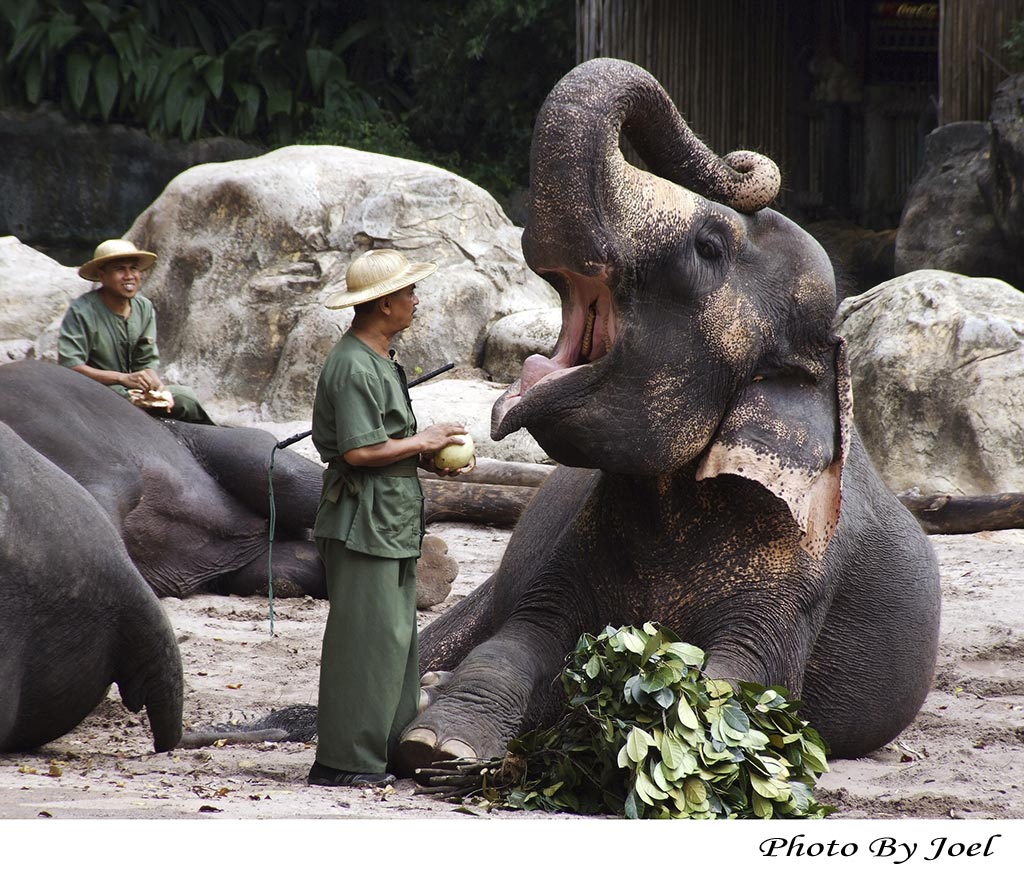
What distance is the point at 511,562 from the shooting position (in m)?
4.76

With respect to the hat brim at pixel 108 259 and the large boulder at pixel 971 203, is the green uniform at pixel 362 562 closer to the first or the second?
the hat brim at pixel 108 259

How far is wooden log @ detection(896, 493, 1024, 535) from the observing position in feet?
26.6

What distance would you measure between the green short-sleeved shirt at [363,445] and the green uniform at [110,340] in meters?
4.14

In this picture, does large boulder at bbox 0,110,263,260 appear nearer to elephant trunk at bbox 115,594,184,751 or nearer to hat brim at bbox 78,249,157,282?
hat brim at bbox 78,249,157,282

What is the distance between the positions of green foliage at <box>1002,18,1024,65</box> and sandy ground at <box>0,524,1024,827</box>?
5437 millimetres

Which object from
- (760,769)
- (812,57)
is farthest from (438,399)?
(812,57)

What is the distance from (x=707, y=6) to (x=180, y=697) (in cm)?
1107

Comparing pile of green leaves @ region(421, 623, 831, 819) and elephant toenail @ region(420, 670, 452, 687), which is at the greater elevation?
pile of green leaves @ region(421, 623, 831, 819)

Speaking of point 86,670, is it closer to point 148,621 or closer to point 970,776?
point 148,621

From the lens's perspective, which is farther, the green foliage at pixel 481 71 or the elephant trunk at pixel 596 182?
the green foliage at pixel 481 71

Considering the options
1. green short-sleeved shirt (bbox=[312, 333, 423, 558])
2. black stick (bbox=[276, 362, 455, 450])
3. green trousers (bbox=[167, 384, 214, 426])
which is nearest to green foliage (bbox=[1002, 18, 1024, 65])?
green trousers (bbox=[167, 384, 214, 426])

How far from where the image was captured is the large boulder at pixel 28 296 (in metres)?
11.4

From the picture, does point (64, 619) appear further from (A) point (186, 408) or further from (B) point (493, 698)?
(A) point (186, 408)

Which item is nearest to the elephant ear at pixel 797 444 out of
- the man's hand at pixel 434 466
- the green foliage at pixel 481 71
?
the man's hand at pixel 434 466
